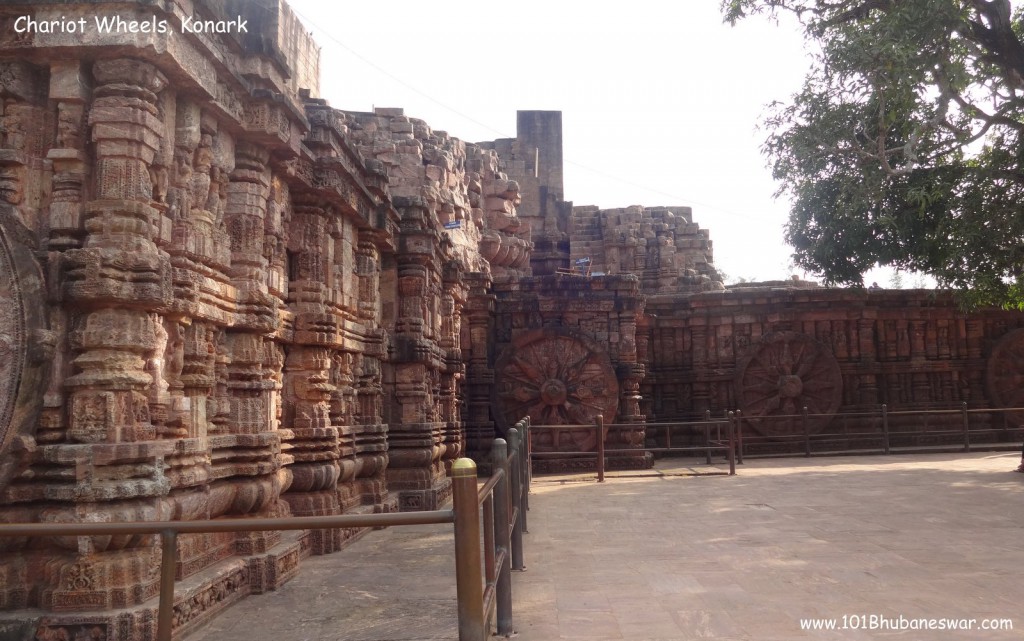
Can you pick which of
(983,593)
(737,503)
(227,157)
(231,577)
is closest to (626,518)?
(737,503)

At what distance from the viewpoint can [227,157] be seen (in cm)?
542

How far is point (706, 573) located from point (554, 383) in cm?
893

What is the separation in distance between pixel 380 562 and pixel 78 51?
411 cm

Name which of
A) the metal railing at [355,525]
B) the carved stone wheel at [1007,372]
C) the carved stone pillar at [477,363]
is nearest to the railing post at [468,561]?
the metal railing at [355,525]

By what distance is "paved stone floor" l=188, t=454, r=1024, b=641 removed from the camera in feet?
14.0

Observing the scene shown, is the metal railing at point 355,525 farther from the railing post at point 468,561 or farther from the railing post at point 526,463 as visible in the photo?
the railing post at point 526,463

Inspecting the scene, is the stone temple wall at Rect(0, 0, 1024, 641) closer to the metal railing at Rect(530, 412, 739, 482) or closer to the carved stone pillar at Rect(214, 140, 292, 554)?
the carved stone pillar at Rect(214, 140, 292, 554)

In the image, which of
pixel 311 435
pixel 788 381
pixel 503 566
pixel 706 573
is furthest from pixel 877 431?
pixel 503 566

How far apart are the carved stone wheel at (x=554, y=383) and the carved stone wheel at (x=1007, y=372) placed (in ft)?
29.4

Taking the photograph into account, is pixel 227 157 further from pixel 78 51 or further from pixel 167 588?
pixel 167 588

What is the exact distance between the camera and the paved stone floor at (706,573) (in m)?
4.27

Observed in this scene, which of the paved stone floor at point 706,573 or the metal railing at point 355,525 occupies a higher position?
the metal railing at point 355,525

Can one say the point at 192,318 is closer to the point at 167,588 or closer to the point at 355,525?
the point at 167,588

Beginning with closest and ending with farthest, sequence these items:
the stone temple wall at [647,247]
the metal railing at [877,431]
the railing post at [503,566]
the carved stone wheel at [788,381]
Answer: the railing post at [503,566]
the metal railing at [877,431]
the carved stone wheel at [788,381]
the stone temple wall at [647,247]
